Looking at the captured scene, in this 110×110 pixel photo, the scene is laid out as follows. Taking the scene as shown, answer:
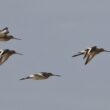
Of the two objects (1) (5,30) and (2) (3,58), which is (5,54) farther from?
(1) (5,30)

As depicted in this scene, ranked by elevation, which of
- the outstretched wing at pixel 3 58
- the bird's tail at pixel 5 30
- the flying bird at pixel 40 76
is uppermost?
the bird's tail at pixel 5 30

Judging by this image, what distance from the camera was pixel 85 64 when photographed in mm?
64438

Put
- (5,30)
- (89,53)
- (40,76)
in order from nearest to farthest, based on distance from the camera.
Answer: (89,53) < (40,76) < (5,30)

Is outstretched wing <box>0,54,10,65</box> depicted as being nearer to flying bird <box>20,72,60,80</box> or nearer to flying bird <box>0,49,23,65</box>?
flying bird <box>0,49,23,65</box>

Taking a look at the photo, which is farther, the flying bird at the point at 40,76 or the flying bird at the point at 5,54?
the flying bird at the point at 40,76

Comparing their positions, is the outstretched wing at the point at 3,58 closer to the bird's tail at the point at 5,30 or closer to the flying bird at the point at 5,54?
the flying bird at the point at 5,54

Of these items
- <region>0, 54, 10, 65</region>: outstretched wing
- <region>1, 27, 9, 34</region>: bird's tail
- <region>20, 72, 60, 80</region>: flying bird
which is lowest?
<region>20, 72, 60, 80</region>: flying bird

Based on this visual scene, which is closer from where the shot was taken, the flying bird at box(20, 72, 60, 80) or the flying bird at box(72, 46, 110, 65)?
the flying bird at box(72, 46, 110, 65)

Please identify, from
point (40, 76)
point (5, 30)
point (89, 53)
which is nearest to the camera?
point (89, 53)

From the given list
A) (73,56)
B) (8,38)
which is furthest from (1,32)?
(73,56)

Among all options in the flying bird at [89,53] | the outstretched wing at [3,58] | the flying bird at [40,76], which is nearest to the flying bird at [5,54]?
the outstretched wing at [3,58]

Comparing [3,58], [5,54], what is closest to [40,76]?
[5,54]

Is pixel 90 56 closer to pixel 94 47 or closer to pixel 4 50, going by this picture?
pixel 94 47

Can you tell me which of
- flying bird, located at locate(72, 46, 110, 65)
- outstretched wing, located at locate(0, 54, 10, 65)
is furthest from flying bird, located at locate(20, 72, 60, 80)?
flying bird, located at locate(72, 46, 110, 65)
